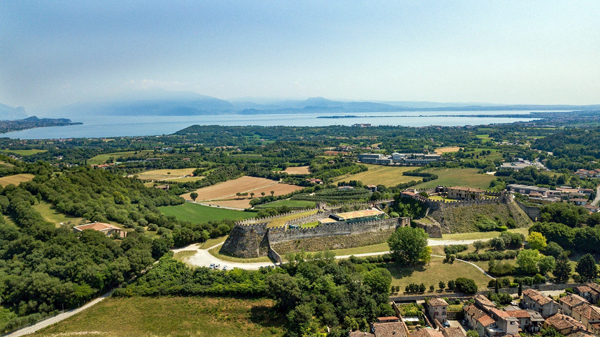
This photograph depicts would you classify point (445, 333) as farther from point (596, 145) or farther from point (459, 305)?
point (596, 145)

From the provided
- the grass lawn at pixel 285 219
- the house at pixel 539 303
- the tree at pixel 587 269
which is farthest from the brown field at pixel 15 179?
the tree at pixel 587 269

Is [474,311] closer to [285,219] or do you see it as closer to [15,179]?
[285,219]

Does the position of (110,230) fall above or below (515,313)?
above

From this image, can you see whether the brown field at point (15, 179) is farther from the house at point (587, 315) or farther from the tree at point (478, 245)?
the house at point (587, 315)

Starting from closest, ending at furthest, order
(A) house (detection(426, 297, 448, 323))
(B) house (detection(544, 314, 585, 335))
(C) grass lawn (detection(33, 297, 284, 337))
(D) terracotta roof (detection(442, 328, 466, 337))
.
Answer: (D) terracotta roof (detection(442, 328, 466, 337)), (B) house (detection(544, 314, 585, 335)), (C) grass lawn (detection(33, 297, 284, 337)), (A) house (detection(426, 297, 448, 323))

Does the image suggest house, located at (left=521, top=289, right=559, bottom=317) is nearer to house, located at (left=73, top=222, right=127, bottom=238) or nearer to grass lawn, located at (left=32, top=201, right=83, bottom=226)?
house, located at (left=73, top=222, right=127, bottom=238)

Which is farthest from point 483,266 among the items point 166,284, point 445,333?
point 166,284

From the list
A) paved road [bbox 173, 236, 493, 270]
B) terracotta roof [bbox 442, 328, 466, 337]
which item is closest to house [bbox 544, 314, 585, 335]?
terracotta roof [bbox 442, 328, 466, 337]
